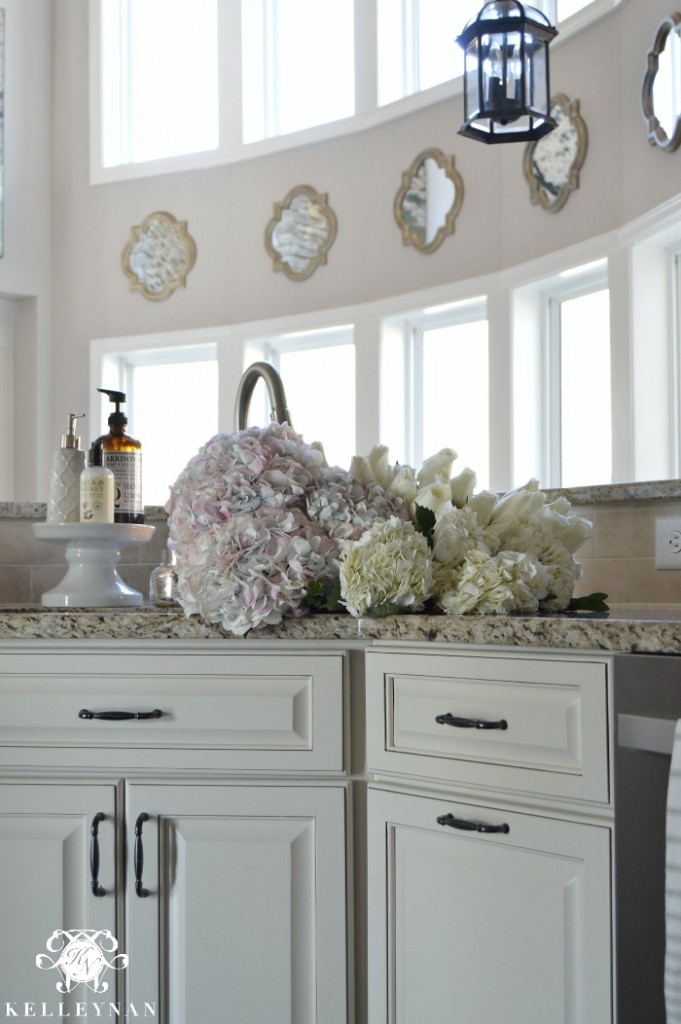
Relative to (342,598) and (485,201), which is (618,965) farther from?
(485,201)

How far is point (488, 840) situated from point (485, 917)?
78 millimetres

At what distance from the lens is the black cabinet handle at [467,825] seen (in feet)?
3.80

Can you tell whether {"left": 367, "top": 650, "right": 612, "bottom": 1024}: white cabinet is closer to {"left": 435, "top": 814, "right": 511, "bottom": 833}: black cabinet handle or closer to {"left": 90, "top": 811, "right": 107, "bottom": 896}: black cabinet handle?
{"left": 435, "top": 814, "right": 511, "bottom": 833}: black cabinet handle

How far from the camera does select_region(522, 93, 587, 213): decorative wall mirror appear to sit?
4129 mm

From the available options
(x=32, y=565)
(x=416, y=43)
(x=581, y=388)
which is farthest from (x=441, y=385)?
(x=32, y=565)

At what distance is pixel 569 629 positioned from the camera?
1.10 meters

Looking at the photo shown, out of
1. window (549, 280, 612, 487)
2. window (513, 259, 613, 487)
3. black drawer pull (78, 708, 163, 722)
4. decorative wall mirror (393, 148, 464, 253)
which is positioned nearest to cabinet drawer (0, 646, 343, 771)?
black drawer pull (78, 708, 163, 722)

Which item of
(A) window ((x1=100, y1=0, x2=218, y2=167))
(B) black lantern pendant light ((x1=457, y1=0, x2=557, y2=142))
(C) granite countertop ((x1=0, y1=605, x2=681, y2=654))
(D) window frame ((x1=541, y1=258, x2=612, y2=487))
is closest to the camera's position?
(C) granite countertop ((x1=0, y1=605, x2=681, y2=654))

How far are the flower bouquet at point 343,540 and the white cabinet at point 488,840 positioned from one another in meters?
0.10

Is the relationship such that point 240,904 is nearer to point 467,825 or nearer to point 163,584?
point 467,825

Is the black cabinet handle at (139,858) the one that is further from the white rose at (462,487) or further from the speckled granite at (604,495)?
the speckled granite at (604,495)

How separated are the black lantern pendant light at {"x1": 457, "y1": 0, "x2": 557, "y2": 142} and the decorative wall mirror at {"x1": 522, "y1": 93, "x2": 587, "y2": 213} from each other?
1.40 m

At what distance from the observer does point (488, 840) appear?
117 centimetres

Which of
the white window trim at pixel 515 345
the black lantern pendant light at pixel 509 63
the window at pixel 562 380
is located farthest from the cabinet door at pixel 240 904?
the window at pixel 562 380
